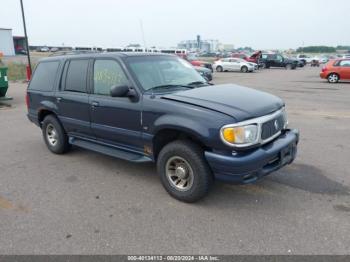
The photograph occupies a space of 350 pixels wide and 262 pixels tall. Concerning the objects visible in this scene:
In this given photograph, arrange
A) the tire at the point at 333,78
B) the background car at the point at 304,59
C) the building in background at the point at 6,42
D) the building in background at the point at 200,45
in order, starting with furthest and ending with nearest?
the building in background at the point at 200,45 < the building in background at the point at 6,42 < the background car at the point at 304,59 < the tire at the point at 333,78

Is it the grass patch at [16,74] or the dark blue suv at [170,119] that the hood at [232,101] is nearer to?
the dark blue suv at [170,119]

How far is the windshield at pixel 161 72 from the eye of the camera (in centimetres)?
448

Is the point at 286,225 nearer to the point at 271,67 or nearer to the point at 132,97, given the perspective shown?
the point at 132,97

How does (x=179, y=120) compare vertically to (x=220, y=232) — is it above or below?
above

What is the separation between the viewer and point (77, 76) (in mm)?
5250

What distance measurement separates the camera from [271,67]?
39594 mm

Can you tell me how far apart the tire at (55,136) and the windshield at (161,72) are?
2059 millimetres

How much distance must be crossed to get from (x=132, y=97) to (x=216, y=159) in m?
1.46

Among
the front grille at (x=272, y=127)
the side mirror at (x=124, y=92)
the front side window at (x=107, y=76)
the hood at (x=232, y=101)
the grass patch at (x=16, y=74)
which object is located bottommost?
the grass patch at (x=16, y=74)

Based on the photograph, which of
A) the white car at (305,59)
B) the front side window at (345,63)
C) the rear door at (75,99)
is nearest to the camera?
the rear door at (75,99)

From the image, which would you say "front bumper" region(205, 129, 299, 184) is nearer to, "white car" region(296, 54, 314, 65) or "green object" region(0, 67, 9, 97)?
"green object" region(0, 67, 9, 97)

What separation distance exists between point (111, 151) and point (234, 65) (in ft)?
94.7

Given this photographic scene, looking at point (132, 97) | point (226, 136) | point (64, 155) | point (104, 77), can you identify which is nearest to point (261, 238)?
A: point (226, 136)

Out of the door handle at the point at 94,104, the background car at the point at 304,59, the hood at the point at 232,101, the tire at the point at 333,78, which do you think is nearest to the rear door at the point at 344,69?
the tire at the point at 333,78
